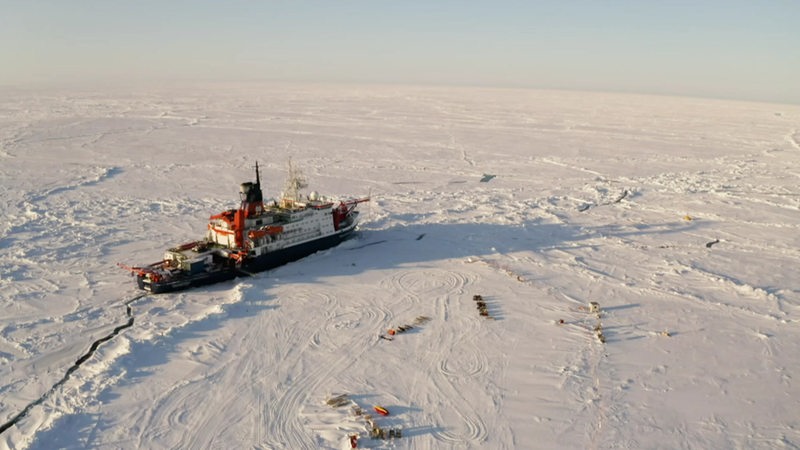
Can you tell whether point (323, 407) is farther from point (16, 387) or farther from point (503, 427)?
point (16, 387)

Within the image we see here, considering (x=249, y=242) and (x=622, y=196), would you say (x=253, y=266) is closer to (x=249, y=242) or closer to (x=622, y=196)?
(x=249, y=242)

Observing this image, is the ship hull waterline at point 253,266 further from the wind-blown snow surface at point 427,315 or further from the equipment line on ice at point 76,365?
the equipment line on ice at point 76,365

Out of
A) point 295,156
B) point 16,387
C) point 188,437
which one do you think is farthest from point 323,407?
point 295,156

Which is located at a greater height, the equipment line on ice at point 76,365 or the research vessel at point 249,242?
the research vessel at point 249,242

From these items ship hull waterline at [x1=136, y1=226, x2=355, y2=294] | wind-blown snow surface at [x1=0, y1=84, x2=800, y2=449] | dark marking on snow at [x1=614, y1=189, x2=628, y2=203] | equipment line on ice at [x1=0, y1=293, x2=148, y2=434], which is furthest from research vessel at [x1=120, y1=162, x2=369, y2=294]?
dark marking on snow at [x1=614, y1=189, x2=628, y2=203]

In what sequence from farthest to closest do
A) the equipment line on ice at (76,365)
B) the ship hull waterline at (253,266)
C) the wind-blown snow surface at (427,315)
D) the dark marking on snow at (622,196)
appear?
the dark marking on snow at (622,196)
the ship hull waterline at (253,266)
the wind-blown snow surface at (427,315)
the equipment line on ice at (76,365)

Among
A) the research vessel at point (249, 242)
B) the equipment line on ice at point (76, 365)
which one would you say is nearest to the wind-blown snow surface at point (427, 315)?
the equipment line on ice at point (76, 365)

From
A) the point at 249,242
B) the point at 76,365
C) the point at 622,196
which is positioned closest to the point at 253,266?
the point at 249,242
